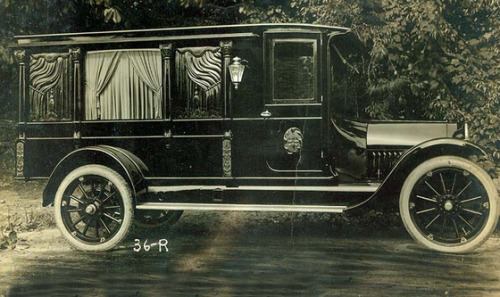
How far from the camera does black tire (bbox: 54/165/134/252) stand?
5.67 metres

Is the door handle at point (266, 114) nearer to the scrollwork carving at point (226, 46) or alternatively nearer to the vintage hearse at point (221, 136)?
the vintage hearse at point (221, 136)

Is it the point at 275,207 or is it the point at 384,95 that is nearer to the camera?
the point at 275,207

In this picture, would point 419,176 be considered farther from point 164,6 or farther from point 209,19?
point 164,6

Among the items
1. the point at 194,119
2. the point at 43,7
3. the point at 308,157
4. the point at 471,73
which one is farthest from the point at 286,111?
the point at 43,7

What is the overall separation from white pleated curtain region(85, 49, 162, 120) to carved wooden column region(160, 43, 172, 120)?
5 cm

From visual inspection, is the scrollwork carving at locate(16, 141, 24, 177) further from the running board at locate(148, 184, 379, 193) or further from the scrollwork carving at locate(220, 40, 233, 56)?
the scrollwork carving at locate(220, 40, 233, 56)

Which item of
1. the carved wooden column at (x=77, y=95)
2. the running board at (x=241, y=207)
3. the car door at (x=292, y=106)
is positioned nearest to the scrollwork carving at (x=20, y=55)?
the carved wooden column at (x=77, y=95)

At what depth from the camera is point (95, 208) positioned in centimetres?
573

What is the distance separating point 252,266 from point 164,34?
2188 mm

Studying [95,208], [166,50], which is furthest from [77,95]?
[95,208]

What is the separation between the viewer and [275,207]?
5410 millimetres

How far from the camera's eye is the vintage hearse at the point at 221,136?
546cm

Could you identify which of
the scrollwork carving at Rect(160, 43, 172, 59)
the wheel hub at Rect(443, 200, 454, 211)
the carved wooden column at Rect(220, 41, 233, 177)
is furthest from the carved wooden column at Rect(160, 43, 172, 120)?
the wheel hub at Rect(443, 200, 454, 211)

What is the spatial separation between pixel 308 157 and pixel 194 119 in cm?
106
